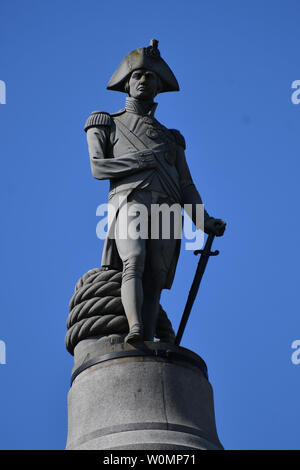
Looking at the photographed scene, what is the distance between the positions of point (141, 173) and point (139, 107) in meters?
1.24

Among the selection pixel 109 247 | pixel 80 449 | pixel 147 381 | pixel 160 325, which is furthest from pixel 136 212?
pixel 80 449

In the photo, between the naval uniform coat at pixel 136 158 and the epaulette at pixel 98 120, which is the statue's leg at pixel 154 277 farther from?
the epaulette at pixel 98 120

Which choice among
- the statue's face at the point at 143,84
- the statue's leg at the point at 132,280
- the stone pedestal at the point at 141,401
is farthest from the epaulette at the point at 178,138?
the stone pedestal at the point at 141,401

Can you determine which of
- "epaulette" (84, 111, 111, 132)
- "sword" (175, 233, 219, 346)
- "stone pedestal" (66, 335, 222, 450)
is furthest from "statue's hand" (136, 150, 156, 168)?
"stone pedestal" (66, 335, 222, 450)

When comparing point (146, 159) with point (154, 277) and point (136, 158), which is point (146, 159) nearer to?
point (136, 158)

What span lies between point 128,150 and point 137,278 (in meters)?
1.88

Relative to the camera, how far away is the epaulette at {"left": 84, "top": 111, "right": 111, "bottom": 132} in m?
13.0

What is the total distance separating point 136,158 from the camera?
12.5 meters

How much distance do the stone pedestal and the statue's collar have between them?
135 inches

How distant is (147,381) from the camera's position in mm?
10766

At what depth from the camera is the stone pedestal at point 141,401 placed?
10.2 meters
